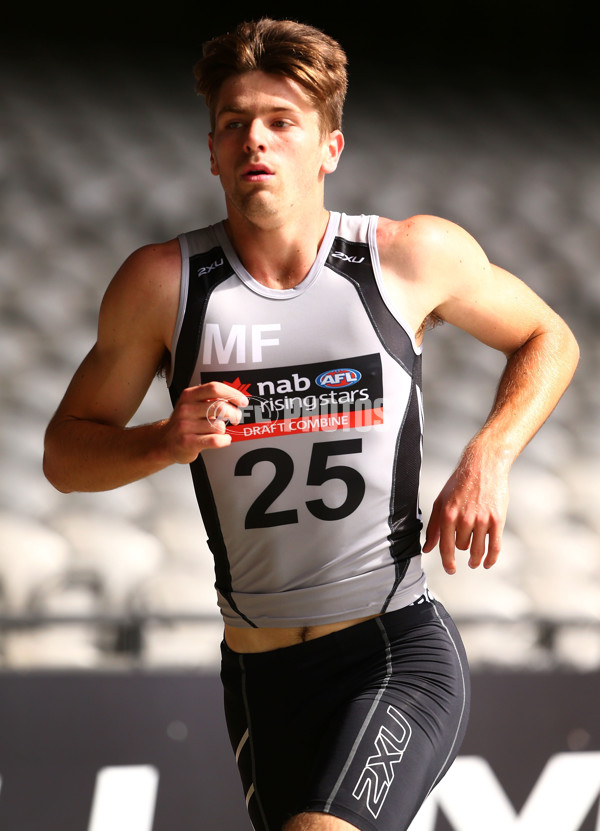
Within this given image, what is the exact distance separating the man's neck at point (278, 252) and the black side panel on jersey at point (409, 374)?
0.05 metres

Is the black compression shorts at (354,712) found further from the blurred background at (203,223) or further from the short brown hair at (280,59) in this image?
the blurred background at (203,223)

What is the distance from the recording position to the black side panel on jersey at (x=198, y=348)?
1.77 meters

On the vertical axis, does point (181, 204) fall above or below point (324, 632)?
above

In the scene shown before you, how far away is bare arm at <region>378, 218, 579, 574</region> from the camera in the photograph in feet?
5.30

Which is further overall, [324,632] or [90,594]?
[90,594]

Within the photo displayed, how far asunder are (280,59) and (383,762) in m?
1.24

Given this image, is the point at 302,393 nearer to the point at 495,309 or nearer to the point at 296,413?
the point at 296,413

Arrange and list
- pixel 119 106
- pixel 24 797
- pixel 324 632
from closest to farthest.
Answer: pixel 324 632 → pixel 24 797 → pixel 119 106

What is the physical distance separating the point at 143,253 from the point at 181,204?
Answer: 134 cm

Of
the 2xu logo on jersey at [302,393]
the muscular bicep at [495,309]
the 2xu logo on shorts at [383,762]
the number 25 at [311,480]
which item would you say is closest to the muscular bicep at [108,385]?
the 2xu logo on jersey at [302,393]

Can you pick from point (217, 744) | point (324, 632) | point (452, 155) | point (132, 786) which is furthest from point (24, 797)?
point (452, 155)

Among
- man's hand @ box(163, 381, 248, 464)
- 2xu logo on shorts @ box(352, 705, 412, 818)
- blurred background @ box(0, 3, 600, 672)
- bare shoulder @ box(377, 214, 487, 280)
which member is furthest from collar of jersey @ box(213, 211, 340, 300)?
blurred background @ box(0, 3, 600, 672)

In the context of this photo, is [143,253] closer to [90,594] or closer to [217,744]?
[90,594]

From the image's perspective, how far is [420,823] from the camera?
116 inches
